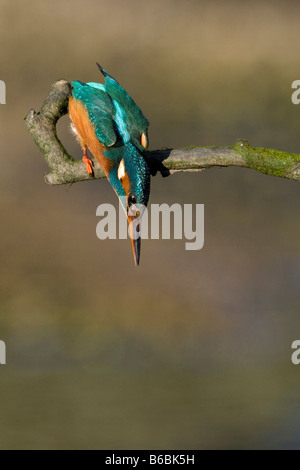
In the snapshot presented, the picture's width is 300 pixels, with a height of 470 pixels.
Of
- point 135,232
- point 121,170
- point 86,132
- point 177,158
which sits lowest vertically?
point 135,232

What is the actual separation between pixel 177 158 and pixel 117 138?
18 cm

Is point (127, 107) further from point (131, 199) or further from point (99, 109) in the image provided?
point (131, 199)

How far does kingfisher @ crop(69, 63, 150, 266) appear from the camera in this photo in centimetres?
167

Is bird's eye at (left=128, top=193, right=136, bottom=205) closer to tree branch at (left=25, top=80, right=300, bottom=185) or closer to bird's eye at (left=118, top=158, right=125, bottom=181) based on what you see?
bird's eye at (left=118, top=158, right=125, bottom=181)

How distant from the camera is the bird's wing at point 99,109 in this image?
1.84m

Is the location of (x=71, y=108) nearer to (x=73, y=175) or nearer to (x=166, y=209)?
(x=73, y=175)

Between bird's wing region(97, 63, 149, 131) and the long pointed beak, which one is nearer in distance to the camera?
the long pointed beak

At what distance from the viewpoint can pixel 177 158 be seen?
6.14 ft

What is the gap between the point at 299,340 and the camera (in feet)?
12.1

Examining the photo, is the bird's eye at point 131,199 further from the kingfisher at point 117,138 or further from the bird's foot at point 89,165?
the bird's foot at point 89,165

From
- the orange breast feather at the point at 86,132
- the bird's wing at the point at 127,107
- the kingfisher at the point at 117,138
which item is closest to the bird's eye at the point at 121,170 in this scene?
the kingfisher at the point at 117,138

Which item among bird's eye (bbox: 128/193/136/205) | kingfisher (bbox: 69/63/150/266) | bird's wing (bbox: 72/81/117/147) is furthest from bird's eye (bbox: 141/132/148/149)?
bird's eye (bbox: 128/193/136/205)

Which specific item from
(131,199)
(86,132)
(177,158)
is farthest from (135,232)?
(86,132)

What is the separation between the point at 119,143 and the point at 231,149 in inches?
12.7
